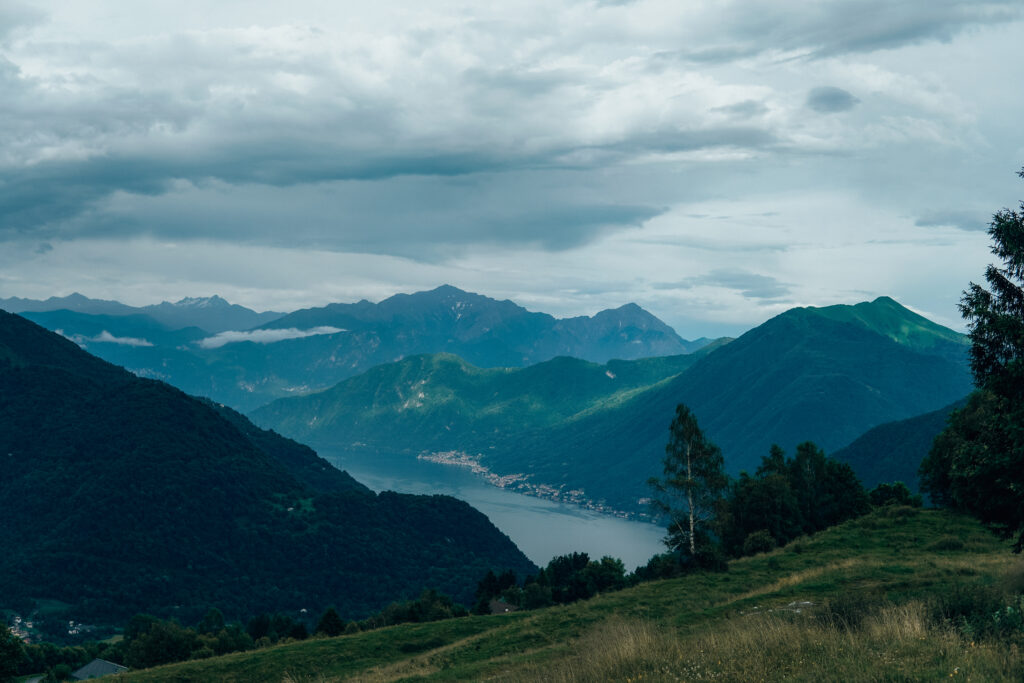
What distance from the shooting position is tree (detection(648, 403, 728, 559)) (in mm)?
47844

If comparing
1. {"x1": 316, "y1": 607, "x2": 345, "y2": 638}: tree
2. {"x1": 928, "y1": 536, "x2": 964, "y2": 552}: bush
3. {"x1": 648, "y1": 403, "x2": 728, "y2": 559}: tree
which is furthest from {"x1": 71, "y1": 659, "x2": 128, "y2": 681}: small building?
{"x1": 928, "y1": 536, "x2": 964, "y2": 552}: bush

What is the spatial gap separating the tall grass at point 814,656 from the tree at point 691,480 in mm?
29261

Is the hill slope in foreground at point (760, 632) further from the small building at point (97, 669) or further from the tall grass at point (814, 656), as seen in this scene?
the small building at point (97, 669)

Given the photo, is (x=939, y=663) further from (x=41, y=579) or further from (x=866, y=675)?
(x=41, y=579)

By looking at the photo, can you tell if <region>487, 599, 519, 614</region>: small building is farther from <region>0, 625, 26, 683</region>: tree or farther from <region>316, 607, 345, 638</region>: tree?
<region>0, 625, 26, 683</region>: tree

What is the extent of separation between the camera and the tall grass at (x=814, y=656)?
13.2 meters

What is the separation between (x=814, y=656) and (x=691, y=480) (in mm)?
34263

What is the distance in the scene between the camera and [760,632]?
57.7 ft

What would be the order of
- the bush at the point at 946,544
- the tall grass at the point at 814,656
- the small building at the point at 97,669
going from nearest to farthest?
the tall grass at the point at 814,656
the bush at the point at 946,544
the small building at the point at 97,669

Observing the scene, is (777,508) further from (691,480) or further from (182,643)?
(182,643)

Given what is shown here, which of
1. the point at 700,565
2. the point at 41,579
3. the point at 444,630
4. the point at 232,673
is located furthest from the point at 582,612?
the point at 41,579

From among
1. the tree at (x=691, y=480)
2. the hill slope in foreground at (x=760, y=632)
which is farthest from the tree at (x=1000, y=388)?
the tree at (x=691, y=480)

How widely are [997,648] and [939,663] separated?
1498 mm

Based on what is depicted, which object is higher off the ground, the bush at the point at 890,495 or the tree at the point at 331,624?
the bush at the point at 890,495
